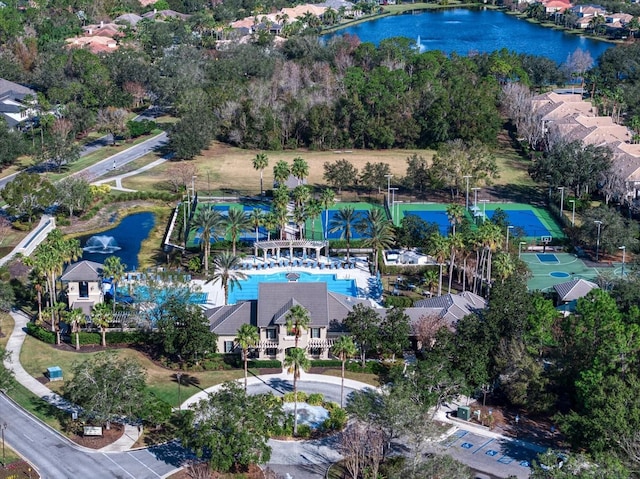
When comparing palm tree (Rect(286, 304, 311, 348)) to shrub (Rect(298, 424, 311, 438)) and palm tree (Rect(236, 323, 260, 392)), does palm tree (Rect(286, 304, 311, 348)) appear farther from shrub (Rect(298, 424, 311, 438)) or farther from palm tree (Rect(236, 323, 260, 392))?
shrub (Rect(298, 424, 311, 438))

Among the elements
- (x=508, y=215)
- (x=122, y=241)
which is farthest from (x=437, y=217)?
(x=122, y=241)

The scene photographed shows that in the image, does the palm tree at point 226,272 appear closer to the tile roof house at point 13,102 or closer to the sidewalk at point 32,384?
the sidewalk at point 32,384

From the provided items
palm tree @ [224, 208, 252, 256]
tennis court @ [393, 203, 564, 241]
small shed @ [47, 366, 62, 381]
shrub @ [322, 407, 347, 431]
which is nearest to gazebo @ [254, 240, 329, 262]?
palm tree @ [224, 208, 252, 256]

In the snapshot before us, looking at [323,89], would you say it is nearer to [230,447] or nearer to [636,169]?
[636,169]

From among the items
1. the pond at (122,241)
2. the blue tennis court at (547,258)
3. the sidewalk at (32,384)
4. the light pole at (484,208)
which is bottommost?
the sidewalk at (32,384)

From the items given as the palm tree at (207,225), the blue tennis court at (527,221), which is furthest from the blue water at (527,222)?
the palm tree at (207,225)

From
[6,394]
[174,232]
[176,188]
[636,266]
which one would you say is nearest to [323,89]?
[176,188]

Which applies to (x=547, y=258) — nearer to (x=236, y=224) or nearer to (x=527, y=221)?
(x=527, y=221)
